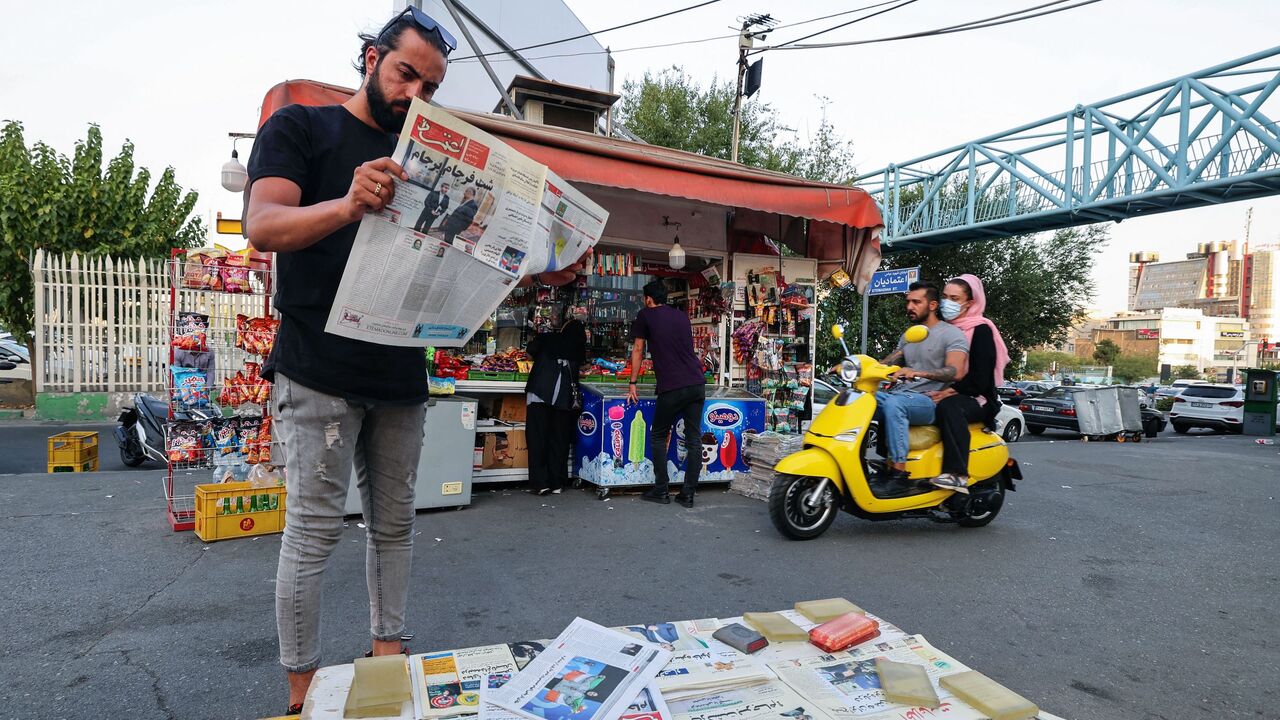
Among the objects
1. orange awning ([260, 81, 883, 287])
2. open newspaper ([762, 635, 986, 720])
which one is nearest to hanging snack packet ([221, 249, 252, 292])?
orange awning ([260, 81, 883, 287])

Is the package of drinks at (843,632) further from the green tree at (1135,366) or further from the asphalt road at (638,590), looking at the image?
the green tree at (1135,366)

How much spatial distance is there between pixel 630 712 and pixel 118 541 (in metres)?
4.28

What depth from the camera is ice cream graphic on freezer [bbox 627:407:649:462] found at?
5.98 m

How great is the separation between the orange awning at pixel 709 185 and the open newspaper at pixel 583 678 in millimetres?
3609

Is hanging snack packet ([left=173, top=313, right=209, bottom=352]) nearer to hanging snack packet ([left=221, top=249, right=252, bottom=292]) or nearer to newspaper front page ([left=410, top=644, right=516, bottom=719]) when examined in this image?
hanging snack packet ([left=221, top=249, right=252, bottom=292])

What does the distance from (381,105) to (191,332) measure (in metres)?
3.58

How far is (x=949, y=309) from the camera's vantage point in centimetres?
506

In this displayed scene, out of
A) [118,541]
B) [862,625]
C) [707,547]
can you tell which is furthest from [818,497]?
[118,541]

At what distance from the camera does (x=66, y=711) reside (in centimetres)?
228

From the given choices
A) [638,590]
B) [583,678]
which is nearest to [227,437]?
[638,590]

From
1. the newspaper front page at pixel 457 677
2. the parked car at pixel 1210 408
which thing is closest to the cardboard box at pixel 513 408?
the newspaper front page at pixel 457 677

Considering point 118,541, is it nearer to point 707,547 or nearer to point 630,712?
point 707,547

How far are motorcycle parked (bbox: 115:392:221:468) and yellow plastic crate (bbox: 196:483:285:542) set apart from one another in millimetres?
3052

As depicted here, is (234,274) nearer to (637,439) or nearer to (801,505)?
(637,439)
